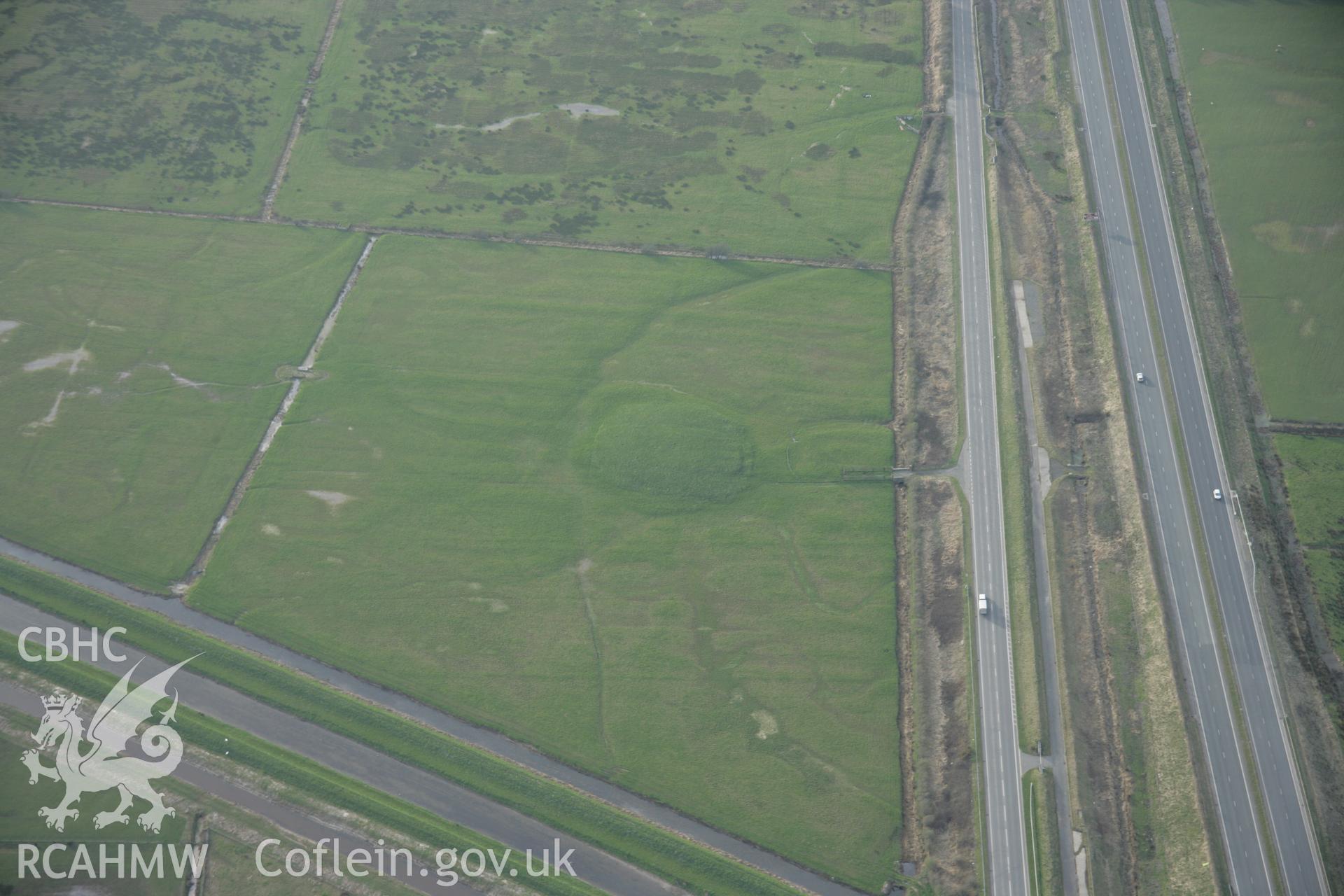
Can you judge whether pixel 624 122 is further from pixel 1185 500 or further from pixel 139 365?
pixel 1185 500

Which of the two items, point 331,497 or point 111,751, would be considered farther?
point 331,497

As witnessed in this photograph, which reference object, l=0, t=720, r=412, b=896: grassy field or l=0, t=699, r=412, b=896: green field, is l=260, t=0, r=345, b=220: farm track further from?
l=0, t=699, r=412, b=896: green field

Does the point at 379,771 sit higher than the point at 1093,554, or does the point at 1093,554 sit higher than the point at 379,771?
the point at 1093,554

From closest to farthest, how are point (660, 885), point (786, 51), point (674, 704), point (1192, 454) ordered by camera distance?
point (660, 885)
point (674, 704)
point (1192, 454)
point (786, 51)

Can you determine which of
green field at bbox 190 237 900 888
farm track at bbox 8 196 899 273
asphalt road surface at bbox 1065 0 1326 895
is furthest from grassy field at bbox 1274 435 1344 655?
farm track at bbox 8 196 899 273

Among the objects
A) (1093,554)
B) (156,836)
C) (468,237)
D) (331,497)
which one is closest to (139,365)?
(331,497)

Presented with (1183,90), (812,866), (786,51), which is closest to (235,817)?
(812,866)

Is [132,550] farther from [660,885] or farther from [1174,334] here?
[1174,334]
